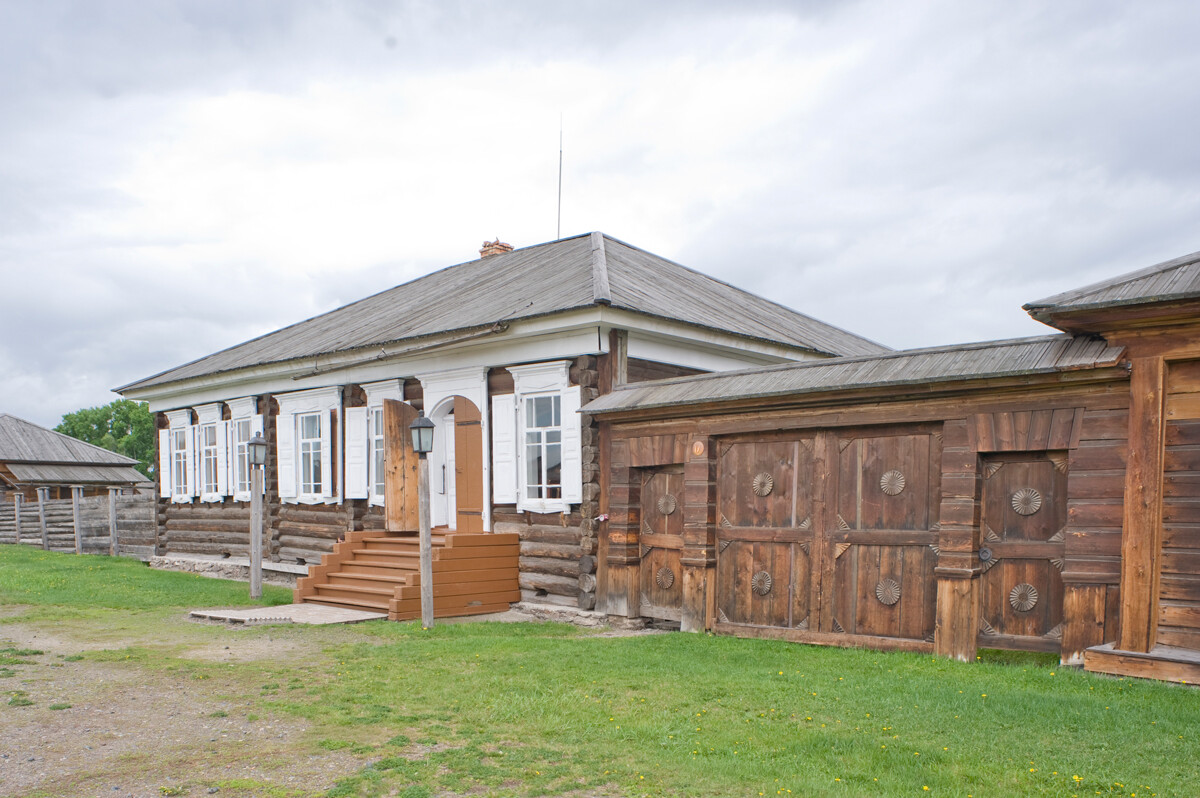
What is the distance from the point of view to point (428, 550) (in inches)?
457

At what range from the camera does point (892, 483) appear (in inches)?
360

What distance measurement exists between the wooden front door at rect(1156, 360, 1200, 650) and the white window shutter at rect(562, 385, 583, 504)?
654cm

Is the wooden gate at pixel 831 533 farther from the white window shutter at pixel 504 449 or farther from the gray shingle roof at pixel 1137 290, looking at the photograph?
the white window shutter at pixel 504 449

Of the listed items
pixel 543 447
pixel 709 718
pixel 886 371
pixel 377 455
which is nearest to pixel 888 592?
pixel 886 371

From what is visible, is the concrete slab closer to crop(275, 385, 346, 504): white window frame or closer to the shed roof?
crop(275, 385, 346, 504): white window frame

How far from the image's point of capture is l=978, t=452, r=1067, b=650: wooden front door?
316 inches

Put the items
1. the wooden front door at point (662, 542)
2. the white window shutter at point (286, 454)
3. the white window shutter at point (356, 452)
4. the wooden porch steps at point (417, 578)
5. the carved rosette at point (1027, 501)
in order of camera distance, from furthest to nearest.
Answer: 1. the white window shutter at point (286, 454)
2. the white window shutter at point (356, 452)
3. the wooden porch steps at point (417, 578)
4. the wooden front door at point (662, 542)
5. the carved rosette at point (1027, 501)

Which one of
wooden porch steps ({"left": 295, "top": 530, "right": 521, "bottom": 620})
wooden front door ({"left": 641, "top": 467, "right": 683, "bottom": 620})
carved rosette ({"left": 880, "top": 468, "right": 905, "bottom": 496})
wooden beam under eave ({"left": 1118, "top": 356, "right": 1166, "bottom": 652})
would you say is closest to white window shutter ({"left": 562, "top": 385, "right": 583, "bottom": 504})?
wooden front door ({"left": 641, "top": 467, "right": 683, "bottom": 620})

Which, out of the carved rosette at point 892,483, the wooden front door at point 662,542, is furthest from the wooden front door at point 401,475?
the carved rosette at point 892,483

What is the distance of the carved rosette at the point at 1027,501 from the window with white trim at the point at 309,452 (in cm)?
1204

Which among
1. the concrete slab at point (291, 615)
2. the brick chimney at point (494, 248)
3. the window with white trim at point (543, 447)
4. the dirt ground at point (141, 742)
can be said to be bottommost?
the dirt ground at point (141, 742)

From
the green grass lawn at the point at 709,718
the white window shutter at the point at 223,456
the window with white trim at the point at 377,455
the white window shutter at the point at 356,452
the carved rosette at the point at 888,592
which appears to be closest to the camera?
the green grass lawn at the point at 709,718

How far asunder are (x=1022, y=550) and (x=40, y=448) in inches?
1425

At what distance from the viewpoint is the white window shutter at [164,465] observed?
21656 millimetres
